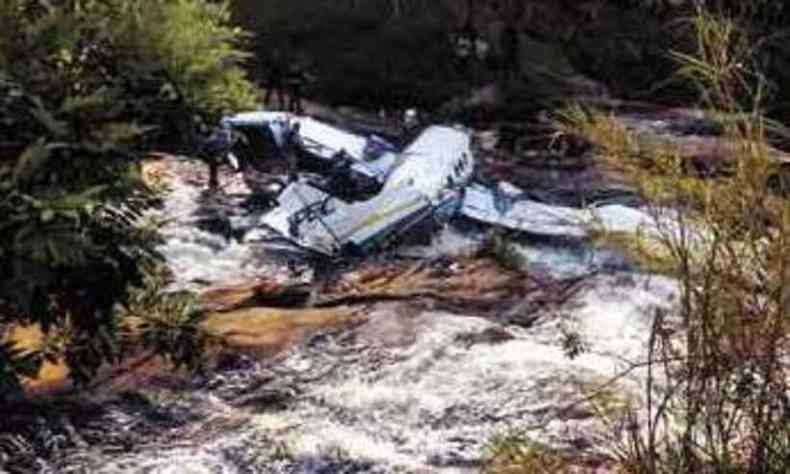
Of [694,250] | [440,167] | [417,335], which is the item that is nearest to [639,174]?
[694,250]

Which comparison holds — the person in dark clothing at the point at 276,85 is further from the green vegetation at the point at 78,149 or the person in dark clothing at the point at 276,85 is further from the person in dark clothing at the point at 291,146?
the green vegetation at the point at 78,149

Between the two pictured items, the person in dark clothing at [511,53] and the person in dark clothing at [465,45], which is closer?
the person in dark clothing at [511,53]

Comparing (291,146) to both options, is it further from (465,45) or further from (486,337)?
(465,45)

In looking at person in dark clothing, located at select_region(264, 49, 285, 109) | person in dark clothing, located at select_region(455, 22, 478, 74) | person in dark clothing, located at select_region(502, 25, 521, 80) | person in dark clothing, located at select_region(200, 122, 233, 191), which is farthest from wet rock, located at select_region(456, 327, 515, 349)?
person in dark clothing, located at select_region(455, 22, 478, 74)

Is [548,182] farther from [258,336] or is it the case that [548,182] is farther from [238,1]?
[238,1]

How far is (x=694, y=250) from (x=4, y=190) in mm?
3530

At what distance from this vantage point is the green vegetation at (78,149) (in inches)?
252

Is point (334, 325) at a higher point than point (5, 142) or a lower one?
lower

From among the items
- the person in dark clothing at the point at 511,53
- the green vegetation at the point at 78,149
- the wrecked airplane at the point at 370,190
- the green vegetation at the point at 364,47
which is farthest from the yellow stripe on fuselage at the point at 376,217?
the person in dark clothing at the point at 511,53

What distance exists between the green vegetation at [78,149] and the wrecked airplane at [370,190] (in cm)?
656

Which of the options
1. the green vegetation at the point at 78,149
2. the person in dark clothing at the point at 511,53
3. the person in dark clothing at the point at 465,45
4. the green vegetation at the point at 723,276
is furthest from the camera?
the person in dark clothing at the point at 465,45

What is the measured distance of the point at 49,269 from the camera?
6629mm

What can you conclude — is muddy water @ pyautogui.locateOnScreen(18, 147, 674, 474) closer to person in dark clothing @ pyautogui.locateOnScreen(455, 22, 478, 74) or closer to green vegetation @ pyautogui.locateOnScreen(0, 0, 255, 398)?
green vegetation @ pyautogui.locateOnScreen(0, 0, 255, 398)

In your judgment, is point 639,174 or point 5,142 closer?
point 639,174
